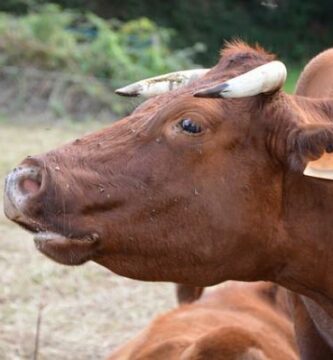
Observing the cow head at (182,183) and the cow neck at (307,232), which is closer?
the cow head at (182,183)

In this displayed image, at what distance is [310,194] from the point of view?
3785 millimetres

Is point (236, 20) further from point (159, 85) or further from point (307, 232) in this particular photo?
point (307, 232)

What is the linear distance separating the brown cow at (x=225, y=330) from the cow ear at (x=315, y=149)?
1176 mm

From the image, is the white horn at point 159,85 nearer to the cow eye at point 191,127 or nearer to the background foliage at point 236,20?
the cow eye at point 191,127

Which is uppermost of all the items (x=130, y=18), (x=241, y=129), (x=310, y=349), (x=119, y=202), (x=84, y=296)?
(x=241, y=129)

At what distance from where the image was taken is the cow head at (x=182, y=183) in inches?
144

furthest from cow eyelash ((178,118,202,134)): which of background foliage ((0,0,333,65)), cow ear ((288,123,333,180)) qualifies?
background foliage ((0,0,333,65))

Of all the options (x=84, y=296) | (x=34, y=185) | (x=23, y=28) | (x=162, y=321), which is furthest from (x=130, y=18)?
(x=34, y=185)

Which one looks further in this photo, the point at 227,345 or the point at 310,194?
the point at 227,345

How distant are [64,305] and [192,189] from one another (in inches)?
167

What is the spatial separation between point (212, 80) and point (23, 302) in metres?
4.30

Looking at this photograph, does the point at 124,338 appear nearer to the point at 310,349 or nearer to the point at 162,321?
the point at 162,321

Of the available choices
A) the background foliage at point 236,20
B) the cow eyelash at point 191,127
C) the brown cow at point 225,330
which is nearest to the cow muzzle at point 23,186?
the cow eyelash at point 191,127

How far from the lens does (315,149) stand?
3.59m
